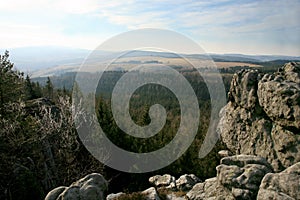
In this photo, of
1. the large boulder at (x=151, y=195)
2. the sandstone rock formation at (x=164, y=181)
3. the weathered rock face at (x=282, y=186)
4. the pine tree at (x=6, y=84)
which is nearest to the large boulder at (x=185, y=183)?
the sandstone rock formation at (x=164, y=181)

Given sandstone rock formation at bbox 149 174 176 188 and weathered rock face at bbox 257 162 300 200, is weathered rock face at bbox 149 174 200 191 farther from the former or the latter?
weathered rock face at bbox 257 162 300 200

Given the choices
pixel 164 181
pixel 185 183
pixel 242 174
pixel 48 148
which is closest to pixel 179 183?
pixel 185 183

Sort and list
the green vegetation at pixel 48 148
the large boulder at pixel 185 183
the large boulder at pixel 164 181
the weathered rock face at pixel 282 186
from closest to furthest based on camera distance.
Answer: the weathered rock face at pixel 282 186
the green vegetation at pixel 48 148
the large boulder at pixel 185 183
the large boulder at pixel 164 181

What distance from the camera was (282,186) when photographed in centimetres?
791

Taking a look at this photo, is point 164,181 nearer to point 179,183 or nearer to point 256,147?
point 179,183

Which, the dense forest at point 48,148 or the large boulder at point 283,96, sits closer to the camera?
the large boulder at point 283,96

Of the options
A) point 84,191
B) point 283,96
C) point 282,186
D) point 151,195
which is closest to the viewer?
point 282,186

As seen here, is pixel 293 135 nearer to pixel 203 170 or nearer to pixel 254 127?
pixel 254 127

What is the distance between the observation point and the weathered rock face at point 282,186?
7.63 metres

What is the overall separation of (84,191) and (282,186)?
714 centimetres

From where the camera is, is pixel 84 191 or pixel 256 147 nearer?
pixel 84 191

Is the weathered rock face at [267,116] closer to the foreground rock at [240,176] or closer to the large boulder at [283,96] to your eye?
the large boulder at [283,96]

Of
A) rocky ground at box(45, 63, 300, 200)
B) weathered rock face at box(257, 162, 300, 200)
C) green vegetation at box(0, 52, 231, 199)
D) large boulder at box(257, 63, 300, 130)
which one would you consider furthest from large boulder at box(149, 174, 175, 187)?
weathered rock face at box(257, 162, 300, 200)

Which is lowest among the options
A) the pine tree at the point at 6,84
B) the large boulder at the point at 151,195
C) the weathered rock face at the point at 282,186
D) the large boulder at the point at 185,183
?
the large boulder at the point at 185,183
